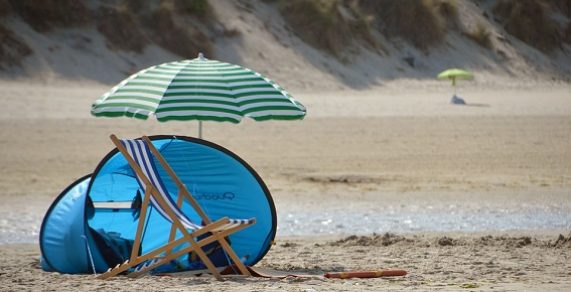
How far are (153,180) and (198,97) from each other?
793mm

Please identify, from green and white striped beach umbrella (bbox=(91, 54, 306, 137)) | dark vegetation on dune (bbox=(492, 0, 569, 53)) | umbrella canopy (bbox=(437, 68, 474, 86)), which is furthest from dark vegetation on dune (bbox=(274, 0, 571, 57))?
green and white striped beach umbrella (bbox=(91, 54, 306, 137))

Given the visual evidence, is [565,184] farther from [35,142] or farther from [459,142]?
[35,142]

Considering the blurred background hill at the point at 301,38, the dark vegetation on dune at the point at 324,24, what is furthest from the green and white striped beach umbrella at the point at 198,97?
the dark vegetation on dune at the point at 324,24

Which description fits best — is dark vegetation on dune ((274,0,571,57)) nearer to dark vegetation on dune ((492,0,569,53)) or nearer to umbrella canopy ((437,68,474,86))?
dark vegetation on dune ((492,0,569,53))

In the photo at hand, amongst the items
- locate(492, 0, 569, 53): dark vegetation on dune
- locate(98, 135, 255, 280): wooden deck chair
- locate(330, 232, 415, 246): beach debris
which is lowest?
locate(330, 232, 415, 246): beach debris

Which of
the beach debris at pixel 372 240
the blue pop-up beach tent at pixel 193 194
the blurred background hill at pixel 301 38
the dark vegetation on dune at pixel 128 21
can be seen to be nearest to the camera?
the blue pop-up beach tent at pixel 193 194

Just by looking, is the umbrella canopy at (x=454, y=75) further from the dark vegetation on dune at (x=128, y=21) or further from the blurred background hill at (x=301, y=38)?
the dark vegetation on dune at (x=128, y=21)

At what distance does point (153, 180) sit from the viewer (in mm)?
7973

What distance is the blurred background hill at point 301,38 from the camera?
24688 millimetres

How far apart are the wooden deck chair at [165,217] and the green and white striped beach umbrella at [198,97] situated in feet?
1.05

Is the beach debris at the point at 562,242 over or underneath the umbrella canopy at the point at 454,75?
underneath

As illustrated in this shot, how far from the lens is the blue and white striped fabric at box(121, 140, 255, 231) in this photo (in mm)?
7781

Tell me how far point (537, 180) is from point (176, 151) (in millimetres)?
7766

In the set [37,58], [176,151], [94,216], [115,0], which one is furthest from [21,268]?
[115,0]
